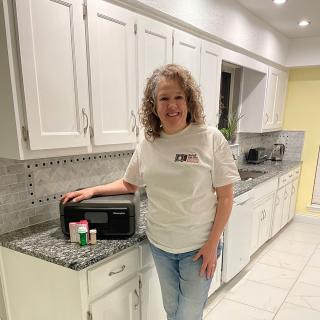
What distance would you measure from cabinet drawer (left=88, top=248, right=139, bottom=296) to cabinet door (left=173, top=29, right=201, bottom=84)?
135 centimetres

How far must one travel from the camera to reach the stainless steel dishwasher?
2324 mm

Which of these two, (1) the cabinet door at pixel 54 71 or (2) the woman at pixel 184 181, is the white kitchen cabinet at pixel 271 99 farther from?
(1) the cabinet door at pixel 54 71

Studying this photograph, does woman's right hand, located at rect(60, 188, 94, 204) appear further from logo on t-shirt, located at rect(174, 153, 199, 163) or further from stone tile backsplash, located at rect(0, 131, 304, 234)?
logo on t-shirt, located at rect(174, 153, 199, 163)

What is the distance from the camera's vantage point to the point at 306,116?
4039mm

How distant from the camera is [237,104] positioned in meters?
3.70

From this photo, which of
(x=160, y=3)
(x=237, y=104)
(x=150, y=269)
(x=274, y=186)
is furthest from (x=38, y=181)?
(x=237, y=104)

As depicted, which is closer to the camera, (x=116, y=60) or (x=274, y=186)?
(x=116, y=60)

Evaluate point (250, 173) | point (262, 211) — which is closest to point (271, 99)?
point (250, 173)

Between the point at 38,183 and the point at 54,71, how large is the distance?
655 mm

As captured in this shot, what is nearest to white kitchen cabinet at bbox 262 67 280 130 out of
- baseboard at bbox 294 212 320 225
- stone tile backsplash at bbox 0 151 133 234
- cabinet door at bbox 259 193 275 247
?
cabinet door at bbox 259 193 275 247

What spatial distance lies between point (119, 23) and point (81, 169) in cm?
91

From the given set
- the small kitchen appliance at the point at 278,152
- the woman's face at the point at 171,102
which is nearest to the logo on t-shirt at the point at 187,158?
the woman's face at the point at 171,102

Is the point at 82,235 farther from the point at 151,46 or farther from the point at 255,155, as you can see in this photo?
the point at 255,155

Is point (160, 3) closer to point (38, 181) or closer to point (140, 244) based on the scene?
point (38, 181)
